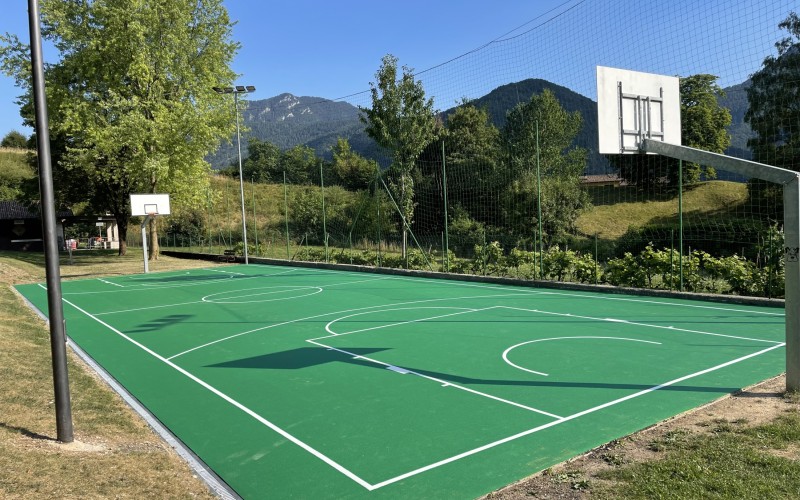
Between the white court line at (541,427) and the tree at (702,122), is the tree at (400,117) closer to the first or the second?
the tree at (702,122)

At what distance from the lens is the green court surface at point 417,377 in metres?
4.65

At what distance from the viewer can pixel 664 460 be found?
4.28 metres

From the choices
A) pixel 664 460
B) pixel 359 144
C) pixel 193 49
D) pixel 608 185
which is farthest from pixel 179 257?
pixel 359 144

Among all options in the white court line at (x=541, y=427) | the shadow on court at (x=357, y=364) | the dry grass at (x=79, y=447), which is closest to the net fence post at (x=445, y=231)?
the shadow on court at (x=357, y=364)

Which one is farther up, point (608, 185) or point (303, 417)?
point (608, 185)

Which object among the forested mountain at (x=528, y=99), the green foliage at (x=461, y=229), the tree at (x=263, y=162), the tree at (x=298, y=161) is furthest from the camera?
the tree at (x=298, y=161)

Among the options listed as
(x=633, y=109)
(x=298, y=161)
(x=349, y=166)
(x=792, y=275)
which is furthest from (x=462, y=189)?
(x=298, y=161)

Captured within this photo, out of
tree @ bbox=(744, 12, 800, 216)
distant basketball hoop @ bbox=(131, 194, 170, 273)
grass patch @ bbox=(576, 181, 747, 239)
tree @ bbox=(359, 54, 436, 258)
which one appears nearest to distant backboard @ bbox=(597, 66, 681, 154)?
tree @ bbox=(744, 12, 800, 216)

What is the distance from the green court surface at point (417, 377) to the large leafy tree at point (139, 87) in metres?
15.3

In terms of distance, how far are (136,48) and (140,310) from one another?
18.0 metres

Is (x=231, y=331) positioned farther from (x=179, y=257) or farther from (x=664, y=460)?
(x=179, y=257)

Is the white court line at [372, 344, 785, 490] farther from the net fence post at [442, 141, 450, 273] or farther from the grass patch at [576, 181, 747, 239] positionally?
the net fence post at [442, 141, 450, 273]

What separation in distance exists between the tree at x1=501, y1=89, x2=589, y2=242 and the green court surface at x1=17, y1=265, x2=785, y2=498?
6.27 meters

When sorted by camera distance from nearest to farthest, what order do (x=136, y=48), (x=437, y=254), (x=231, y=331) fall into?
(x=231, y=331) < (x=437, y=254) < (x=136, y=48)
